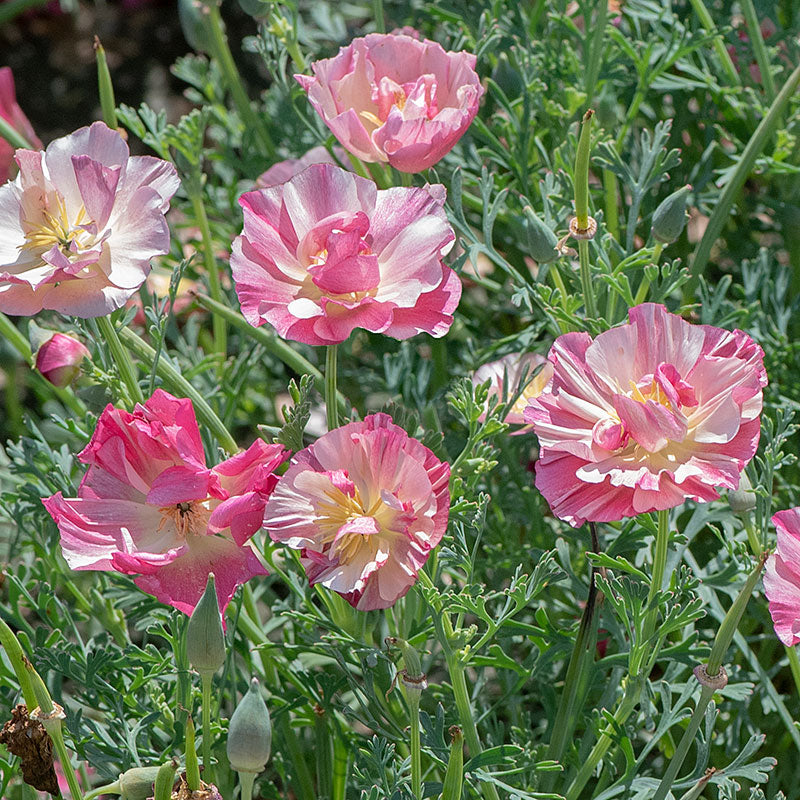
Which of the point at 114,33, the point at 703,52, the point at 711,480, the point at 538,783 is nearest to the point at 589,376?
the point at 711,480

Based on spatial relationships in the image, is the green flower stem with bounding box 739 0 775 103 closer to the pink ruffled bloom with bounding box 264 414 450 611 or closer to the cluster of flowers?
the cluster of flowers

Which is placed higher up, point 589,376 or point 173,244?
point 589,376

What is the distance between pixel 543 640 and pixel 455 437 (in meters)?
0.28

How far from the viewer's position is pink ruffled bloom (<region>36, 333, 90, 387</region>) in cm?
86

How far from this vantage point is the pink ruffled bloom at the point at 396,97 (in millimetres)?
772

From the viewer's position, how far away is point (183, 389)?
0.82 m

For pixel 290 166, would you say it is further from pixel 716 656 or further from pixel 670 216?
pixel 716 656

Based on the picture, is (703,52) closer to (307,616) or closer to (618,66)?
(618,66)

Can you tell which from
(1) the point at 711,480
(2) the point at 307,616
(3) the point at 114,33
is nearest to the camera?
(1) the point at 711,480

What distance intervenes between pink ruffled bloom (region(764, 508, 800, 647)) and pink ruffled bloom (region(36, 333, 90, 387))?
1.70 feet

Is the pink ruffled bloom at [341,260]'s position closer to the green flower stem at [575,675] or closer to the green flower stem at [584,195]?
the green flower stem at [584,195]

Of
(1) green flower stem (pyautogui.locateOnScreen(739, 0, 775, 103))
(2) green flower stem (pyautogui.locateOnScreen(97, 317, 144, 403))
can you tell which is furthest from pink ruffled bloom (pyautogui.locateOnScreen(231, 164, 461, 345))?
(1) green flower stem (pyautogui.locateOnScreen(739, 0, 775, 103))

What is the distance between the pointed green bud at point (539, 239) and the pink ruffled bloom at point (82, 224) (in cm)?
24

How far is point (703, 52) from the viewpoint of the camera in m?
1.27
